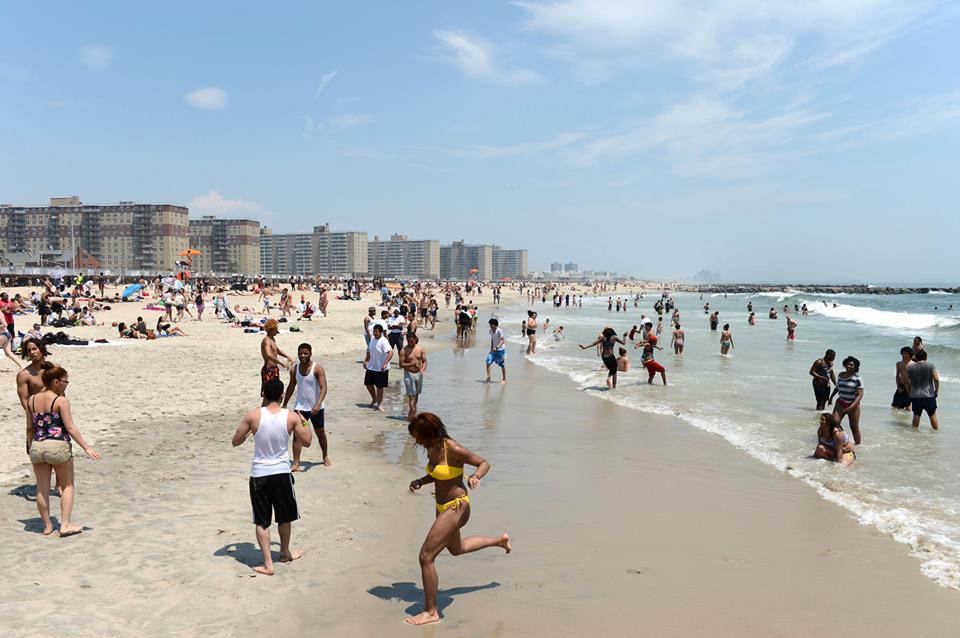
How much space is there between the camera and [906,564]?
204 inches

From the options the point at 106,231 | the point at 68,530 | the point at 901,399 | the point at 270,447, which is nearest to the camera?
the point at 270,447

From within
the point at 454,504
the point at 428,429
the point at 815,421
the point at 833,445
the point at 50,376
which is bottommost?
the point at 815,421

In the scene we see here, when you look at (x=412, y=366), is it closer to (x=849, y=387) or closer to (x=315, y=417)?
(x=315, y=417)

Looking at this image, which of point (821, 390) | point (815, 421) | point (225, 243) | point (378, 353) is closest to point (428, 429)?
point (378, 353)

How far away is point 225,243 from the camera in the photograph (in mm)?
148000

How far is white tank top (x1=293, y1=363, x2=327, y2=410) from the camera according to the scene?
729 centimetres

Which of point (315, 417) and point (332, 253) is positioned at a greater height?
point (332, 253)

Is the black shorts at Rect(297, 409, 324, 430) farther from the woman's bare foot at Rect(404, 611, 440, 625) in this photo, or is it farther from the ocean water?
the ocean water

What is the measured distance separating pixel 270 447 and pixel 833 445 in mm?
7469

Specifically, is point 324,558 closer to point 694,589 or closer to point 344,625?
point 344,625

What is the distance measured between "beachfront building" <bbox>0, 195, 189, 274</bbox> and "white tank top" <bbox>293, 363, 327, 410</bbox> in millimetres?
126130

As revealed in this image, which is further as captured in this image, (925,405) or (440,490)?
(925,405)

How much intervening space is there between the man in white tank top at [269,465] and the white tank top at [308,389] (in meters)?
2.62

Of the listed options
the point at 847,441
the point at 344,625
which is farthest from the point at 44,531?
the point at 847,441
